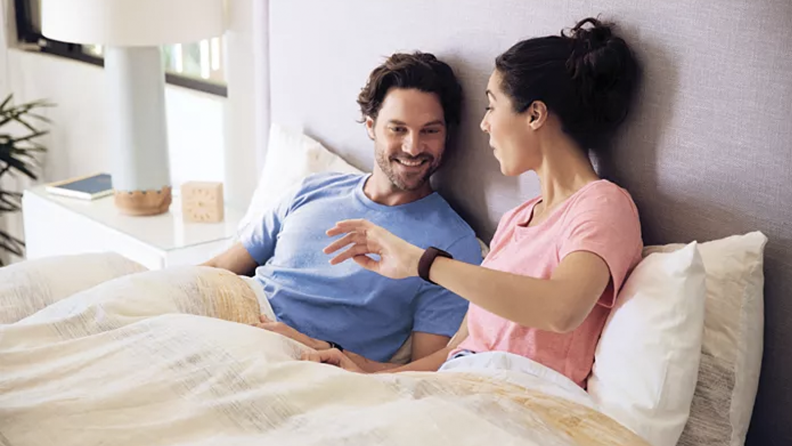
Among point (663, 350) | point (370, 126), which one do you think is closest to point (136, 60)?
point (370, 126)

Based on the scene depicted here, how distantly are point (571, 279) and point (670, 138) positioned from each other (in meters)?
0.34

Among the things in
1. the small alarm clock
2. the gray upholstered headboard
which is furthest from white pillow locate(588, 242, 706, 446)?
the small alarm clock

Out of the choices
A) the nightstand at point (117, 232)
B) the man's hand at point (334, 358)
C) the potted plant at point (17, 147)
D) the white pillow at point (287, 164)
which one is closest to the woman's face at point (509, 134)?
the man's hand at point (334, 358)

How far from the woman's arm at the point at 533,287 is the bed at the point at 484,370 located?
0.37 ft

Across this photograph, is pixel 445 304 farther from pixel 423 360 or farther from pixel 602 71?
pixel 602 71

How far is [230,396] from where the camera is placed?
1.36 m

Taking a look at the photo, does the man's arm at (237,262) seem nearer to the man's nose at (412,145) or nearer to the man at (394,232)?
the man at (394,232)

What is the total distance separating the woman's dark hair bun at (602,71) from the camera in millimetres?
1537

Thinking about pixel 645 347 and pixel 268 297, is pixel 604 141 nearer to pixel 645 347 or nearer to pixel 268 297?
pixel 645 347

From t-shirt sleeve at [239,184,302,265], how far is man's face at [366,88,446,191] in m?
0.32

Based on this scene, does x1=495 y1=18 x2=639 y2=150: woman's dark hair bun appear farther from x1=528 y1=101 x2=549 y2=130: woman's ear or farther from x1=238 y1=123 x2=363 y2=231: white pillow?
x1=238 y1=123 x2=363 y2=231: white pillow

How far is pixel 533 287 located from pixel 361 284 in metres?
0.59

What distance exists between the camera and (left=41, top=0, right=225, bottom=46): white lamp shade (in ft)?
8.30

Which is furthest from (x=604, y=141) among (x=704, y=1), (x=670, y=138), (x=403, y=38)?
(x=403, y=38)
